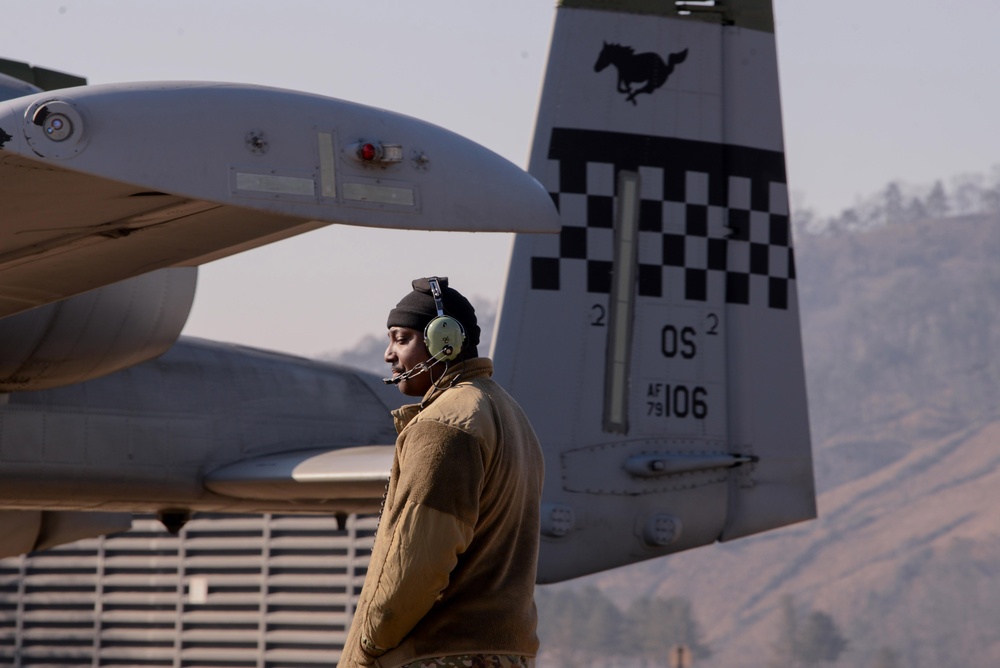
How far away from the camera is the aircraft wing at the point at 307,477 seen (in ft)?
29.4

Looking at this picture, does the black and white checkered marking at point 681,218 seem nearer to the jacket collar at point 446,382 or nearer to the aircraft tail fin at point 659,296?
the aircraft tail fin at point 659,296

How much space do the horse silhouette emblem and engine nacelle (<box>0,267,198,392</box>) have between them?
2.79 m

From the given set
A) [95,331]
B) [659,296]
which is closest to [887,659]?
[659,296]

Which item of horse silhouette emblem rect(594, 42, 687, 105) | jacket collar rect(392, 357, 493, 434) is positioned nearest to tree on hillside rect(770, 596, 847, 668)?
horse silhouette emblem rect(594, 42, 687, 105)

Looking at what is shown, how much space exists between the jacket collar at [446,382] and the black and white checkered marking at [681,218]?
16.9 ft

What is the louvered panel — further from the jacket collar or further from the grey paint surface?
the jacket collar

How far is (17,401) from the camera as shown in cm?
826

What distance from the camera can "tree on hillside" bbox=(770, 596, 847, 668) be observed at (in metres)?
90.5

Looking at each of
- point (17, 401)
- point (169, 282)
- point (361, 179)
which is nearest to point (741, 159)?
point (169, 282)

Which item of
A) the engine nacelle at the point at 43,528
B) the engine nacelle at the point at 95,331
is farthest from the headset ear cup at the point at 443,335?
the engine nacelle at the point at 43,528

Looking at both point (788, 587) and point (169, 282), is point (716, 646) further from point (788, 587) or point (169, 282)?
point (169, 282)

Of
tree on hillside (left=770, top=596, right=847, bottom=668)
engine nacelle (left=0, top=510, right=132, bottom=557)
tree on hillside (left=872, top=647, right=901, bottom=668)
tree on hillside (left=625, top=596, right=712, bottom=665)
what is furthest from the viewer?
tree on hillside (left=625, top=596, right=712, bottom=665)

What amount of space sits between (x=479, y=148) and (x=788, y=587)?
354ft

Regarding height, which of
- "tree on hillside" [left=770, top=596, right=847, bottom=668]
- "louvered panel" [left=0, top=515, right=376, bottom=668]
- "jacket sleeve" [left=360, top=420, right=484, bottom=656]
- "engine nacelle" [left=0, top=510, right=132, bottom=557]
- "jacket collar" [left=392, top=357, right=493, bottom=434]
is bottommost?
"jacket sleeve" [left=360, top=420, right=484, bottom=656]
